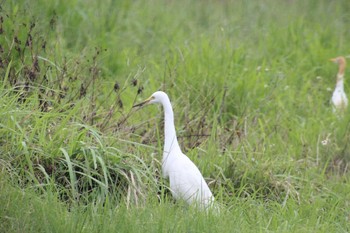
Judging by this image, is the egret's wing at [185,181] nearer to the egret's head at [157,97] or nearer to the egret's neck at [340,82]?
the egret's head at [157,97]

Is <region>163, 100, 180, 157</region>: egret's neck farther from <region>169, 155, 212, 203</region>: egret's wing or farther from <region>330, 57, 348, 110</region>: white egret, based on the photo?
<region>330, 57, 348, 110</region>: white egret

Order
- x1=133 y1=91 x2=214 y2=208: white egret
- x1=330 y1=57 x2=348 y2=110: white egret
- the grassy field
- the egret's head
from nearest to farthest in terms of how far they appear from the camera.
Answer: the grassy field, x1=133 y1=91 x2=214 y2=208: white egret, the egret's head, x1=330 y1=57 x2=348 y2=110: white egret

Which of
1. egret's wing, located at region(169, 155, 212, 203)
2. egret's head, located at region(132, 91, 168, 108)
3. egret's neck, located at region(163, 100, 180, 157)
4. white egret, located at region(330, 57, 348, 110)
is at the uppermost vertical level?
egret's head, located at region(132, 91, 168, 108)

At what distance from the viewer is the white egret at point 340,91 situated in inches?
333

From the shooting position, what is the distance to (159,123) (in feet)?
23.3

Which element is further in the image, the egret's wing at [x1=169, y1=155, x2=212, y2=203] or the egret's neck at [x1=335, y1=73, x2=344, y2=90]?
the egret's neck at [x1=335, y1=73, x2=344, y2=90]

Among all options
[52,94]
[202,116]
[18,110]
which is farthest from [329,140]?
[18,110]

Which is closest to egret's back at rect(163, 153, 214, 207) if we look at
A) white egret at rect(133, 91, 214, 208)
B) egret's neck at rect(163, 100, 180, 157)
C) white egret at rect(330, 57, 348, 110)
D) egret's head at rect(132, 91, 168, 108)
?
white egret at rect(133, 91, 214, 208)

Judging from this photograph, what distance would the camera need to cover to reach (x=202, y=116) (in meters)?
6.98

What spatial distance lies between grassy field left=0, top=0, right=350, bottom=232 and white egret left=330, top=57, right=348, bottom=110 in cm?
14

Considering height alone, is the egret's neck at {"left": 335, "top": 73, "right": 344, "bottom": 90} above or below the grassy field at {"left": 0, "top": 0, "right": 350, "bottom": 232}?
below

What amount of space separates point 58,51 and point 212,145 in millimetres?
1642

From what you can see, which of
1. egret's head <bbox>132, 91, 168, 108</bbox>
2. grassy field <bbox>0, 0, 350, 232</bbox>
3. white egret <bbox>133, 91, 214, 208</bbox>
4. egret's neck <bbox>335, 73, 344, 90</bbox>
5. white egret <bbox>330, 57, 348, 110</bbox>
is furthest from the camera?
egret's neck <bbox>335, 73, 344, 90</bbox>

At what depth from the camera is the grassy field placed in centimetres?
542
